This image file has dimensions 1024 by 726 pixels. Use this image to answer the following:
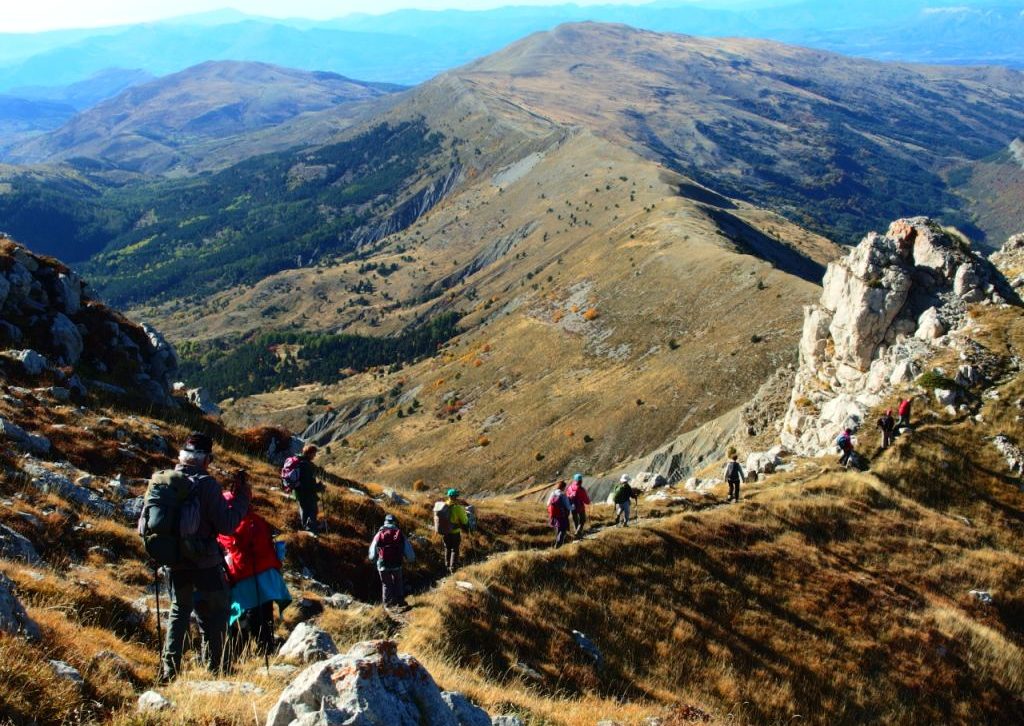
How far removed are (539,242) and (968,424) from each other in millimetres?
140146

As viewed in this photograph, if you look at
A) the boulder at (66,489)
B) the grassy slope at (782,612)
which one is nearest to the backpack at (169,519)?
the grassy slope at (782,612)

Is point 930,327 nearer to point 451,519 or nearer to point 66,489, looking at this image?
point 451,519

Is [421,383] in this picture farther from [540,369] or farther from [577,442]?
[577,442]

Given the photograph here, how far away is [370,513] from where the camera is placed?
22453mm

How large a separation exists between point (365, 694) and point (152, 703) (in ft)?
7.96

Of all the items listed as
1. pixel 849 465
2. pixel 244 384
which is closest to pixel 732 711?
pixel 849 465

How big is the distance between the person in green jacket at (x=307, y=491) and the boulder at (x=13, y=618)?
380 inches

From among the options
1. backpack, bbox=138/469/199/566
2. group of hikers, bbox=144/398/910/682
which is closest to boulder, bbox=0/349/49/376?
group of hikers, bbox=144/398/910/682

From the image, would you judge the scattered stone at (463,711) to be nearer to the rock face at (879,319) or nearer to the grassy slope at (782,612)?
the grassy slope at (782,612)

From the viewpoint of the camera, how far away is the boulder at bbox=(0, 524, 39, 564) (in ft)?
39.9

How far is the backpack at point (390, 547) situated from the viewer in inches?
636

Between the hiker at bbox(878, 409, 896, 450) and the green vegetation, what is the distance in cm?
11397

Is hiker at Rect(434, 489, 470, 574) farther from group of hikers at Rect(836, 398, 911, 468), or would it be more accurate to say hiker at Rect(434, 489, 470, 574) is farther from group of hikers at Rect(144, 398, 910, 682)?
group of hikers at Rect(836, 398, 911, 468)

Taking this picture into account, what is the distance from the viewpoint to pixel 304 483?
18.8 metres
